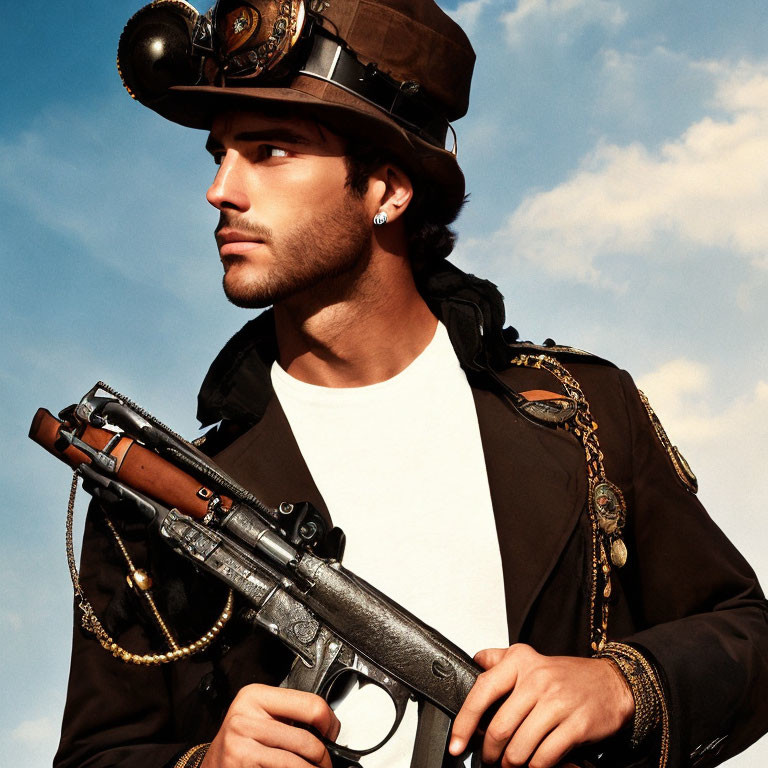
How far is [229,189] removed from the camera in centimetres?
461

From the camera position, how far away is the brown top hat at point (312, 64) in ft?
15.5

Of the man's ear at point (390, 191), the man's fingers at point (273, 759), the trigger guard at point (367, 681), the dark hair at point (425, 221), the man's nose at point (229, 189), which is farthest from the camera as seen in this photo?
the dark hair at point (425, 221)

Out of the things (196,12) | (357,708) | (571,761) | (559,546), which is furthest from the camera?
(196,12)

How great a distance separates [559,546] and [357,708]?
111 centimetres

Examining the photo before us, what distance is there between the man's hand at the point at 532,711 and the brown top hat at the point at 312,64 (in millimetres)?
2488

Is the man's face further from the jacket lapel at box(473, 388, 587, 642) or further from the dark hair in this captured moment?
the jacket lapel at box(473, 388, 587, 642)

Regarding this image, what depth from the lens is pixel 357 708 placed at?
425 centimetres

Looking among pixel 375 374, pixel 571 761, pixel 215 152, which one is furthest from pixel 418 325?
pixel 571 761

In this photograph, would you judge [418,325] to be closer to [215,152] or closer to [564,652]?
[215,152]

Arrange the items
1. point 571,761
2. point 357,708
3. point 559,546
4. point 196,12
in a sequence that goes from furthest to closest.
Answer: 1. point 196,12
2. point 559,546
3. point 357,708
4. point 571,761

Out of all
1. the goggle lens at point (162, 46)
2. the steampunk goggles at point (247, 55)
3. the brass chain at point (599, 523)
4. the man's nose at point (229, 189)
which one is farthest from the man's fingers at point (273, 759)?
the goggle lens at point (162, 46)

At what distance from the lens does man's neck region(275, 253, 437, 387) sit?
4.90 m

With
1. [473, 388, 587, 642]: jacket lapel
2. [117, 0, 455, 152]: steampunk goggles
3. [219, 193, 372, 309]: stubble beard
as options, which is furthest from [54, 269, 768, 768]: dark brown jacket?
[117, 0, 455, 152]: steampunk goggles

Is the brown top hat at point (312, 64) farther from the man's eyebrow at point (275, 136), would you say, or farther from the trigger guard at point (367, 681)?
the trigger guard at point (367, 681)
